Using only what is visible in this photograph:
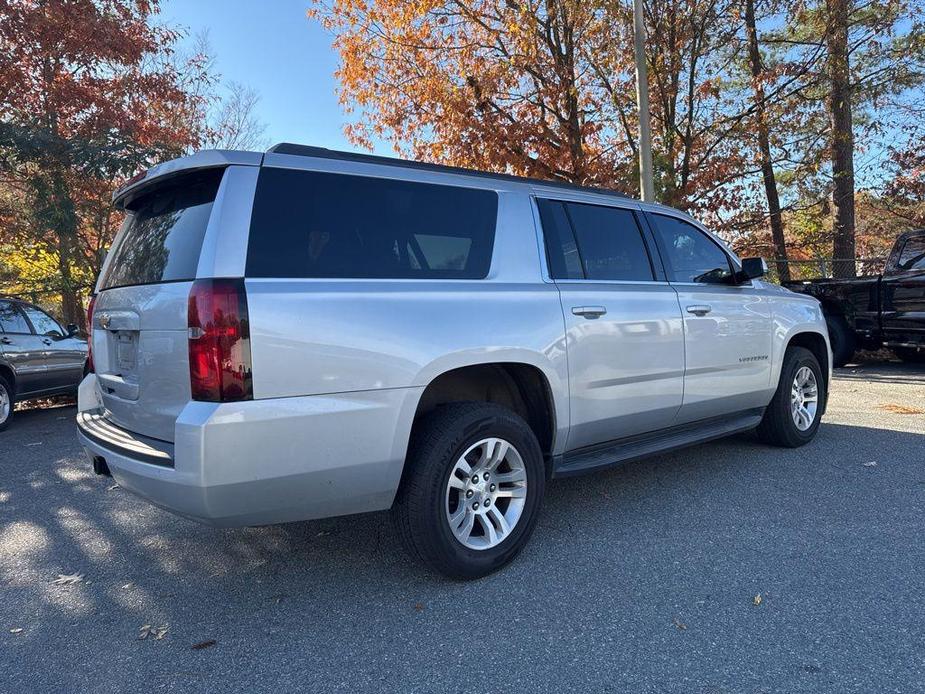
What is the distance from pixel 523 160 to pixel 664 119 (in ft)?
9.66

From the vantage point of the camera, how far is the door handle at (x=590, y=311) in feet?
11.6

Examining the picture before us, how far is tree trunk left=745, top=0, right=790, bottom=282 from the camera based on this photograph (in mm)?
11828

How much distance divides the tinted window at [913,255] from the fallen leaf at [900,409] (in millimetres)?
3152

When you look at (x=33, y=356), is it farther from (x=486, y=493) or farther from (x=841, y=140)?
(x=841, y=140)

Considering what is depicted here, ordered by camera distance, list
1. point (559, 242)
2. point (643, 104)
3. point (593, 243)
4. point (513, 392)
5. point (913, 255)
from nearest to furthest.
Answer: point (513, 392), point (559, 242), point (593, 243), point (913, 255), point (643, 104)

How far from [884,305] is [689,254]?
6.68m

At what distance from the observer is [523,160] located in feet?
39.4

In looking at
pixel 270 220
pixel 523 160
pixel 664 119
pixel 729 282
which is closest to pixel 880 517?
pixel 729 282

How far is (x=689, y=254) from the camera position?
4.59m

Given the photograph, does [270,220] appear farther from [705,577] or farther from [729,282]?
[729,282]

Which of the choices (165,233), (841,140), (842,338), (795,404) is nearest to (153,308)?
(165,233)

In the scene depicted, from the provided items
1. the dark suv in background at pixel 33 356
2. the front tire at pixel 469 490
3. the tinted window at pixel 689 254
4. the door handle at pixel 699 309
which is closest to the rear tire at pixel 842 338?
the tinted window at pixel 689 254

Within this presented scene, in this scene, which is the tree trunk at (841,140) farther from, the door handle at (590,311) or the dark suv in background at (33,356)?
the dark suv in background at (33,356)

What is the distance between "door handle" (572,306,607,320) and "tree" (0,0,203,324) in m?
8.96
